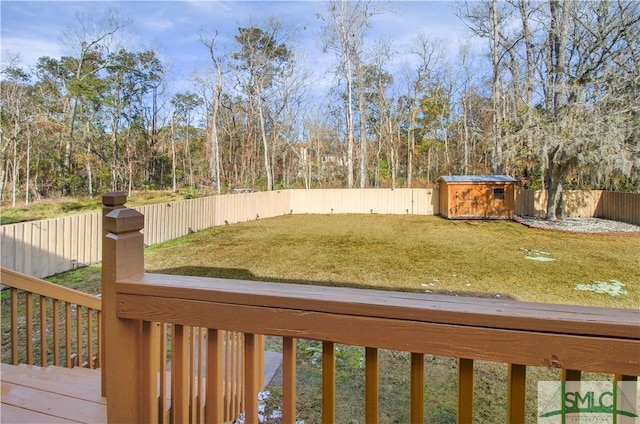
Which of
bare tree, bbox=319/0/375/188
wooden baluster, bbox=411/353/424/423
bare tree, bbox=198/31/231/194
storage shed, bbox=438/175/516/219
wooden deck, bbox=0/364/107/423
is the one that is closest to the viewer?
wooden baluster, bbox=411/353/424/423

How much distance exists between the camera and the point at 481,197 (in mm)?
14117

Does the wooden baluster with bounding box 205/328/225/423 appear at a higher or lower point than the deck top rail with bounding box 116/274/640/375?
lower

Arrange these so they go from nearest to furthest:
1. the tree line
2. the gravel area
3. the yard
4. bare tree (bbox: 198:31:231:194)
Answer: the yard
the gravel area
the tree line
bare tree (bbox: 198:31:231:194)

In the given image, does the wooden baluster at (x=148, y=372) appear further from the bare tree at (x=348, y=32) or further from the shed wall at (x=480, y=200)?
the bare tree at (x=348, y=32)

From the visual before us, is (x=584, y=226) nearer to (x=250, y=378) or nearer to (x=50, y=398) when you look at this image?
(x=250, y=378)

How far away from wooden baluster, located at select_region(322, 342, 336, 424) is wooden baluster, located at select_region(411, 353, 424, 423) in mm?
199

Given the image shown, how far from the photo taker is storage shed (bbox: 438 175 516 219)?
14000 mm

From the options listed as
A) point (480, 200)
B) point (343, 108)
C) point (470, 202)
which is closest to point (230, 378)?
point (470, 202)

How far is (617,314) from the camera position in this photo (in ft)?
2.54

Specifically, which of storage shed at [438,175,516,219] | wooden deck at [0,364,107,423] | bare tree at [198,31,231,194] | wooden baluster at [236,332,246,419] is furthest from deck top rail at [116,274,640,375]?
bare tree at [198,31,231,194]

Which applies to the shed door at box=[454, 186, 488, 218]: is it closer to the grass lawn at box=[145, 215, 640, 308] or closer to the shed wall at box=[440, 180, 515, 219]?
the shed wall at box=[440, 180, 515, 219]

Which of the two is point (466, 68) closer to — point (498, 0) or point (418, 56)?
point (418, 56)

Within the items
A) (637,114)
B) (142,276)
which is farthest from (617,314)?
(637,114)

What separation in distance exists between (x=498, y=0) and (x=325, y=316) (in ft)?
64.8
